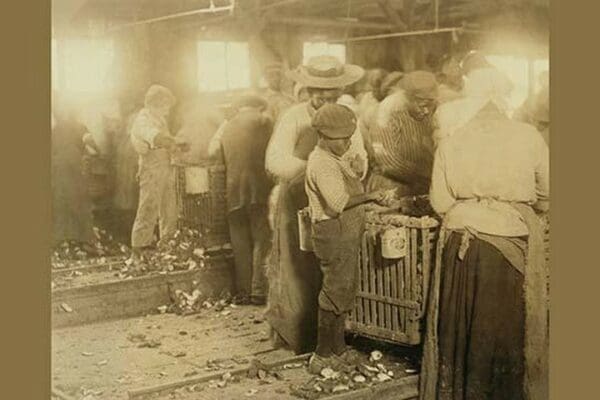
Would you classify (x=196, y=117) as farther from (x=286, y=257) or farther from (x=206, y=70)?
(x=286, y=257)

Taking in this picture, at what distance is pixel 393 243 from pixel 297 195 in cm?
50

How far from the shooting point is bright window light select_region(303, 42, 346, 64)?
5883 mm

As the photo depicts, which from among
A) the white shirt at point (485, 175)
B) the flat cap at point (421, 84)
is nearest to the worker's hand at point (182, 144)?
the flat cap at point (421, 84)

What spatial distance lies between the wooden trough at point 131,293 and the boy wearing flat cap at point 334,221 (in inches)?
17.7

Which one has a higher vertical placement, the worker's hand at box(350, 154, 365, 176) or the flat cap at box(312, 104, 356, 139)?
the flat cap at box(312, 104, 356, 139)

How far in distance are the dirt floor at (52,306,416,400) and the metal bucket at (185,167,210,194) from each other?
55cm

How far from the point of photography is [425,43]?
6.00m

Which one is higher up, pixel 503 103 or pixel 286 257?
pixel 503 103

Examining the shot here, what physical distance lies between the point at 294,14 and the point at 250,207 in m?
0.90

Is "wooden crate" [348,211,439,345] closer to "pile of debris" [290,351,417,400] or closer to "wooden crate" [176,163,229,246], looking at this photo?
"pile of debris" [290,351,417,400]

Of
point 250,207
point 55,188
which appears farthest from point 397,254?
point 55,188

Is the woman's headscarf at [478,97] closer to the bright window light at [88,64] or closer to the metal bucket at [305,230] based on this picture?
the metal bucket at [305,230]

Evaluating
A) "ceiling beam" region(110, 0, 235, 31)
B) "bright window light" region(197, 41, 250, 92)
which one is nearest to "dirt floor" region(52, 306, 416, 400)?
"bright window light" region(197, 41, 250, 92)

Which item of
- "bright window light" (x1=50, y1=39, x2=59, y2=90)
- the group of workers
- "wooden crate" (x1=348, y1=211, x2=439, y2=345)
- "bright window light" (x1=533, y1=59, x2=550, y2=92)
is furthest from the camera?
"bright window light" (x1=533, y1=59, x2=550, y2=92)
